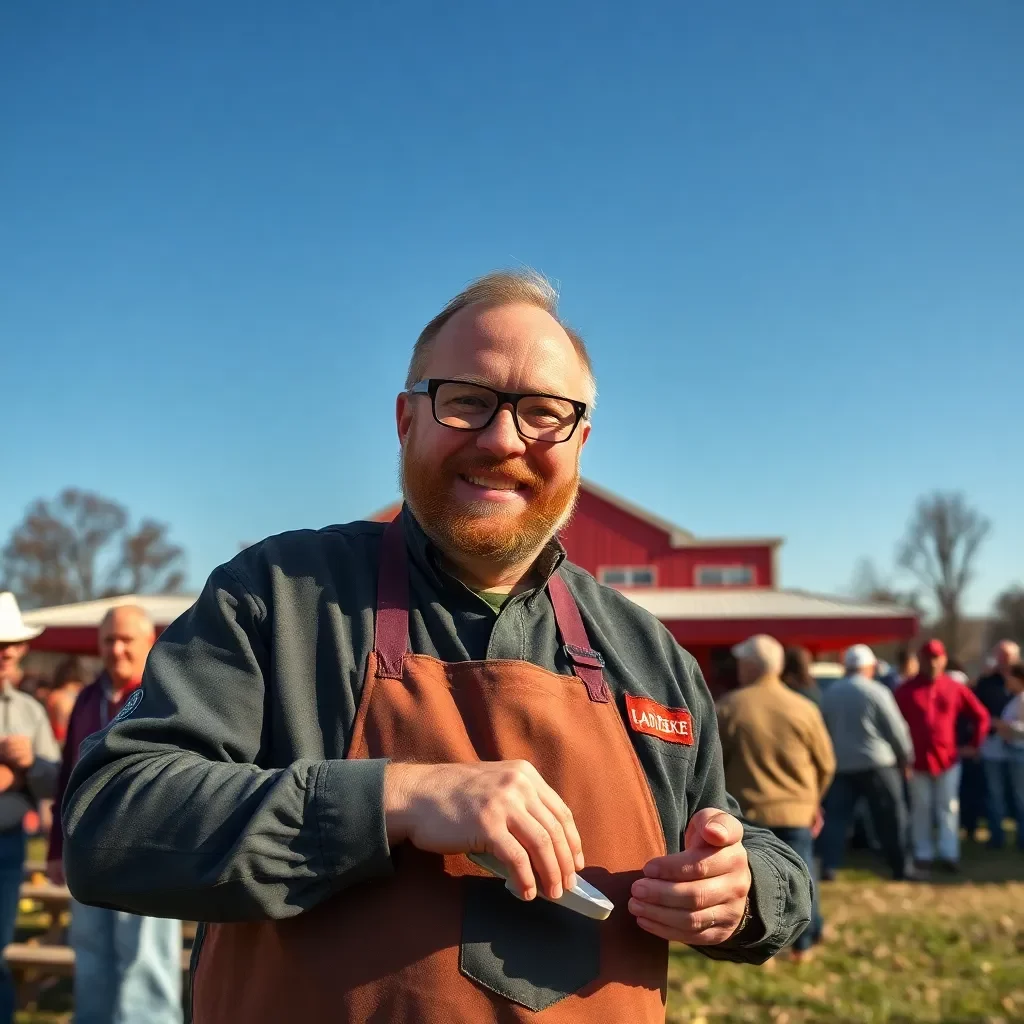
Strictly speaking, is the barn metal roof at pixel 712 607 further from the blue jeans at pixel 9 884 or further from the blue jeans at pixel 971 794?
the blue jeans at pixel 9 884

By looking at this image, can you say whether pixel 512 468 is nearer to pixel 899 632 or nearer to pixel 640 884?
pixel 640 884

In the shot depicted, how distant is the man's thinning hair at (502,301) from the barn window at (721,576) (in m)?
21.8

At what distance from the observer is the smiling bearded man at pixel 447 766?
1234 mm

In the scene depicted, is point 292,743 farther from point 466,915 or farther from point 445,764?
point 466,915

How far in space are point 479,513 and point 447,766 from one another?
46 centimetres

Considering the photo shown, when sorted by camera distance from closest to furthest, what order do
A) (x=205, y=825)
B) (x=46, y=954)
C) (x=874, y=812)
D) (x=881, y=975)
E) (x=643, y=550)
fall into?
(x=205, y=825)
(x=46, y=954)
(x=881, y=975)
(x=874, y=812)
(x=643, y=550)

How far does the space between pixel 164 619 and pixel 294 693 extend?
16.6m

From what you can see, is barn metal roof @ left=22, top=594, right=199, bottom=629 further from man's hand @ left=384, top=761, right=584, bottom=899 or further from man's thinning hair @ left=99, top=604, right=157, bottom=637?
man's hand @ left=384, top=761, right=584, bottom=899

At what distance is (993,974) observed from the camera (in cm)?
561

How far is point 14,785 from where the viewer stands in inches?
181

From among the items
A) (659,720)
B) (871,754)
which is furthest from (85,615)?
(659,720)

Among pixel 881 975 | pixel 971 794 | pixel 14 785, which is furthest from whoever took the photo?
pixel 971 794

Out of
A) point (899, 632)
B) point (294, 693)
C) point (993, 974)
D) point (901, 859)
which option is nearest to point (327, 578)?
point (294, 693)

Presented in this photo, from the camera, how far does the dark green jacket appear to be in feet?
4.00
